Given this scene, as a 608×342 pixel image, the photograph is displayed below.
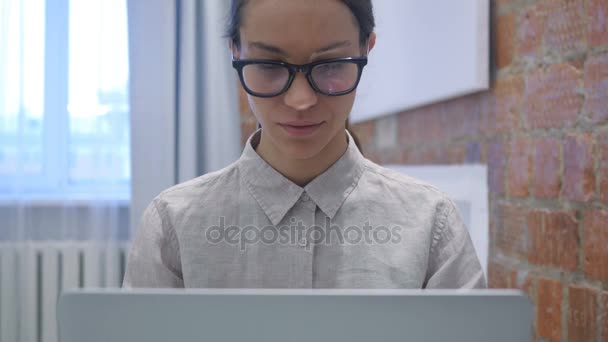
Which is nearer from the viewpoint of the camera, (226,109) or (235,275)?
(235,275)

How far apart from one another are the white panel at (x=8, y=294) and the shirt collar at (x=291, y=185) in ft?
6.44

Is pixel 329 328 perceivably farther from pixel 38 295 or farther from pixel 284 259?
pixel 38 295

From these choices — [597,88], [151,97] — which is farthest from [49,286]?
[597,88]

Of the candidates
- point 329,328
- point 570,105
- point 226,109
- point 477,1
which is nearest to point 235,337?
point 329,328

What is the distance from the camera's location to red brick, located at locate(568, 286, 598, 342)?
88 centimetres

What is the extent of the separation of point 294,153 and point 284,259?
148 mm

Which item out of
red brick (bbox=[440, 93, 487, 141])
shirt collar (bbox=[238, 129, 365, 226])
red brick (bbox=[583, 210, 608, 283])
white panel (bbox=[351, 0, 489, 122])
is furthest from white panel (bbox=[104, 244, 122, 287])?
red brick (bbox=[583, 210, 608, 283])

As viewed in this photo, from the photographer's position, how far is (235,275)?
2.66 ft

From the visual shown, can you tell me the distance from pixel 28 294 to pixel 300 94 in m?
2.15

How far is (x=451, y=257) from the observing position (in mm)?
810

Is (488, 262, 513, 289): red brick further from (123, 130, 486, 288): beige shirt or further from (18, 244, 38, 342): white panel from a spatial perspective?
(18, 244, 38, 342): white panel

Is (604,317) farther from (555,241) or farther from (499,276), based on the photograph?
(499,276)

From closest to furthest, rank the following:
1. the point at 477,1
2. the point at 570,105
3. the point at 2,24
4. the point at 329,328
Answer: the point at 329,328, the point at 570,105, the point at 477,1, the point at 2,24

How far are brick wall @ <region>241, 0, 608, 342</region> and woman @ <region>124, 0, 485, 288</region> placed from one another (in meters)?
0.21
